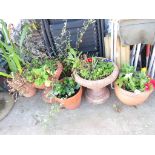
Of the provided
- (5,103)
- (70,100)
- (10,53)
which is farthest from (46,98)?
(10,53)

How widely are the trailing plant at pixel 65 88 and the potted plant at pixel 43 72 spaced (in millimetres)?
69

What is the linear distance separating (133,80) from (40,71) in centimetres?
86

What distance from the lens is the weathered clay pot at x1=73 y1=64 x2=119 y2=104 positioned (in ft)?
6.94

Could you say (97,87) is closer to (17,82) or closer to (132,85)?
(132,85)

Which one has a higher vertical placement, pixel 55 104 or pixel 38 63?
pixel 38 63

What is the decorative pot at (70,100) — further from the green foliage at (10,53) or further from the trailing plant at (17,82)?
the green foliage at (10,53)

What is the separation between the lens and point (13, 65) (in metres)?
2.37

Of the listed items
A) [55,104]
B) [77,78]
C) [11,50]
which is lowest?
[55,104]

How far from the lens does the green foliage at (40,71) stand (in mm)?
2234

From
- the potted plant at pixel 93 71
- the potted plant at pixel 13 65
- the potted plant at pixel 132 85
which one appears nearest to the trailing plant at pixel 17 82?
the potted plant at pixel 13 65

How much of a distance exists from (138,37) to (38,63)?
99 centimetres
